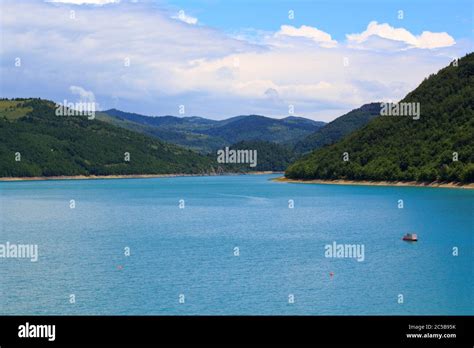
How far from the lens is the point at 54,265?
63.3m

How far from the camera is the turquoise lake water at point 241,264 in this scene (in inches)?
1833

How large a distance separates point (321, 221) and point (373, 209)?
72.5 ft
